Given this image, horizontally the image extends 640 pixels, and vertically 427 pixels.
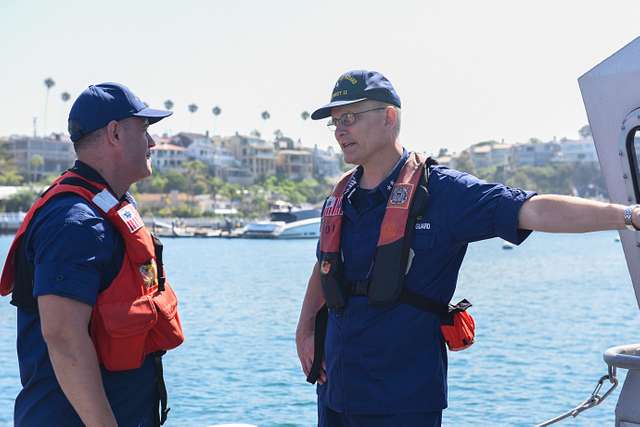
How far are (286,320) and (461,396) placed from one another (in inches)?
601

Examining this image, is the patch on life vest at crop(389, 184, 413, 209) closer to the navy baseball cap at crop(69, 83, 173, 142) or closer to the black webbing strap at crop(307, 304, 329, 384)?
the black webbing strap at crop(307, 304, 329, 384)

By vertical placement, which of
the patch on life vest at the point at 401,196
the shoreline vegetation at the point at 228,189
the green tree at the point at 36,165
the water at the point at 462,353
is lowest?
the water at the point at 462,353

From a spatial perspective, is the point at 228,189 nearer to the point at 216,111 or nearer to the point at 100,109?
the point at 216,111

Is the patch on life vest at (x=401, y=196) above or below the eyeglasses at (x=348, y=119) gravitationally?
below

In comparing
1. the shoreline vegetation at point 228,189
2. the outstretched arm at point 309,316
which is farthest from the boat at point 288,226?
the outstretched arm at point 309,316

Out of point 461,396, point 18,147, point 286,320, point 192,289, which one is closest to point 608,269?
point 192,289

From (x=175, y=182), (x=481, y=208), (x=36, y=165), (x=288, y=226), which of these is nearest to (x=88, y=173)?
(x=481, y=208)

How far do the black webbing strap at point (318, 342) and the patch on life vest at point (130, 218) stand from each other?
39.0 inches

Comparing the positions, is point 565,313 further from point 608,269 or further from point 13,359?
point 608,269

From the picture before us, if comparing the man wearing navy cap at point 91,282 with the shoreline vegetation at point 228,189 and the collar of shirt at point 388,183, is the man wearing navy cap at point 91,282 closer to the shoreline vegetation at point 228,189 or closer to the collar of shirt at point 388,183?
the collar of shirt at point 388,183

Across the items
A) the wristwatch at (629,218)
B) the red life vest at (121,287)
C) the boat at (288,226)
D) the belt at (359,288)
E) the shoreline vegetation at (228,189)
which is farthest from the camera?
the shoreline vegetation at (228,189)

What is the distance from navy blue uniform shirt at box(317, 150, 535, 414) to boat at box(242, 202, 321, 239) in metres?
104

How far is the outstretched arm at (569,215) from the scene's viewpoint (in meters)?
2.95

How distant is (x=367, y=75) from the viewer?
369cm
